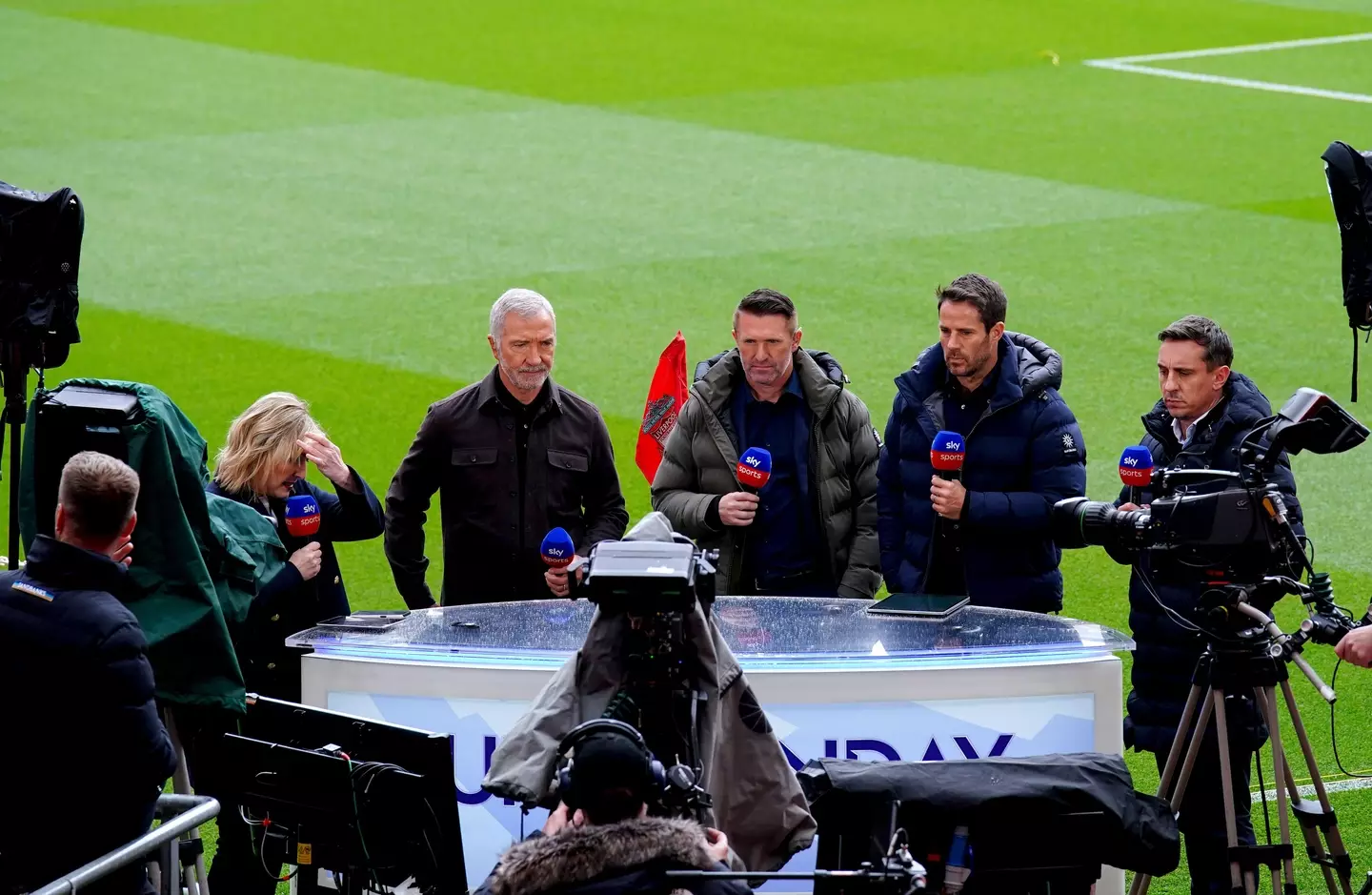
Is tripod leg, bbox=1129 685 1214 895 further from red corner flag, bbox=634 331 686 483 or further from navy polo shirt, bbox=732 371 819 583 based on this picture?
red corner flag, bbox=634 331 686 483

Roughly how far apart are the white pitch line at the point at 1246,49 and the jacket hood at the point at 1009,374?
1887cm

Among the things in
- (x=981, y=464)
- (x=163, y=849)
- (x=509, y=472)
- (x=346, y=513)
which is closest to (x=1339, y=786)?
(x=981, y=464)

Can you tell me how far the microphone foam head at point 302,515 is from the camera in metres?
6.70

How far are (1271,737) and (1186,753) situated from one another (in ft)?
0.87

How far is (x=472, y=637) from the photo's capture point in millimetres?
6340

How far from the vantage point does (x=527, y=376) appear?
24.1 ft

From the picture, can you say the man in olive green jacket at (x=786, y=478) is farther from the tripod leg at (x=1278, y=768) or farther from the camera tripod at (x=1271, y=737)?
the tripod leg at (x=1278, y=768)

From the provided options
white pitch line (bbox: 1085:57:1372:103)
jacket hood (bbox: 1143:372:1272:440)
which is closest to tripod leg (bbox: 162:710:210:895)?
jacket hood (bbox: 1143:372:1272:440)

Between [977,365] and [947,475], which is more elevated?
[977,365]

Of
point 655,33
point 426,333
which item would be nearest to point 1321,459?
point 426,333

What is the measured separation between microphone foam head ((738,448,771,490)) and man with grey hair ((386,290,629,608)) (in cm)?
76

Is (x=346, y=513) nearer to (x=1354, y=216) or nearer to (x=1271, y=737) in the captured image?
(x=1271, y=737)

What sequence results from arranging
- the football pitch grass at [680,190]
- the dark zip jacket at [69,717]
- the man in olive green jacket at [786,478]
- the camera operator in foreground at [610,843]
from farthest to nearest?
1. the football pitch grass at [680,190]
2. the man in olive green jacket at [786,478]
3. the dark zip jacket at [69,717]
4. the camera operator in foreground at [610,843]

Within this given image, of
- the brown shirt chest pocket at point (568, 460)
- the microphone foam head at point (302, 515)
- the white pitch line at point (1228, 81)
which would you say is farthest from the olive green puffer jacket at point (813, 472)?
the white pitch line at point (1228, 81)
